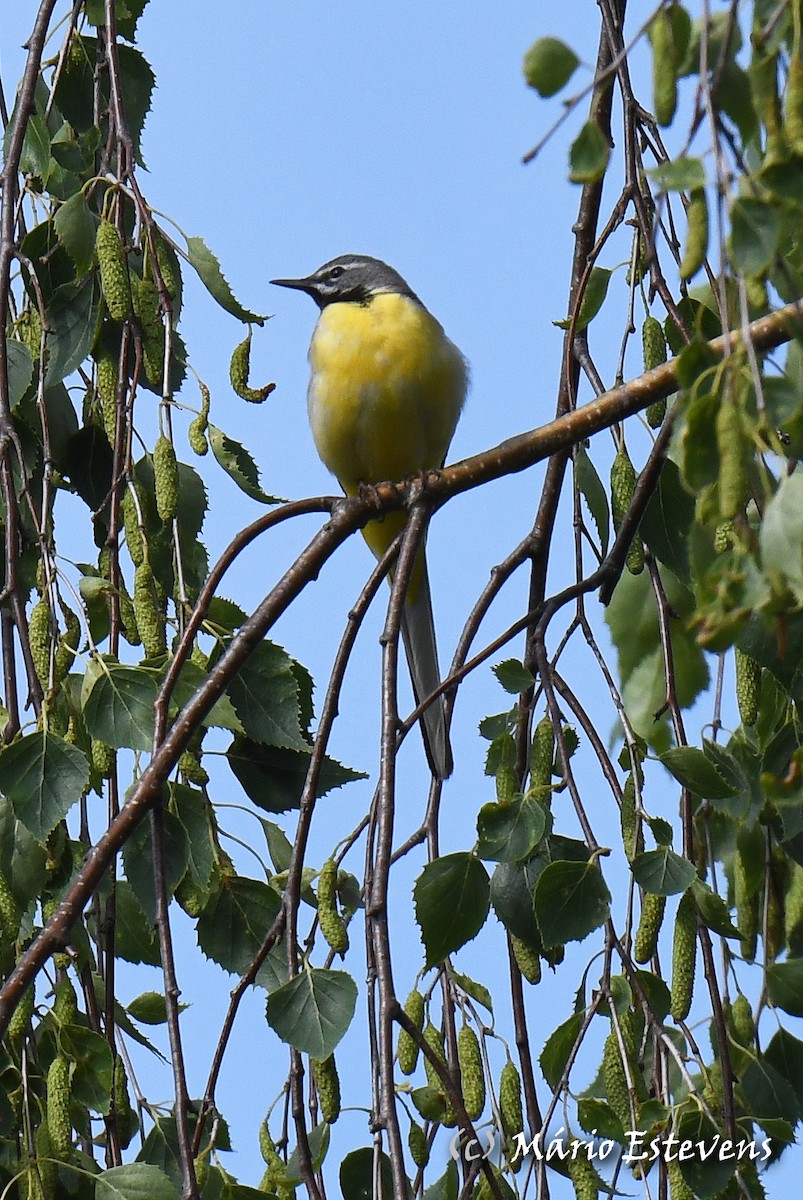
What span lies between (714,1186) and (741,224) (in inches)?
46.6

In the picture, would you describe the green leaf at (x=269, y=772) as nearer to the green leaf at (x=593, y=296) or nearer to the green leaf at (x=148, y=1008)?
the green leaf at (x=148, y=1008)

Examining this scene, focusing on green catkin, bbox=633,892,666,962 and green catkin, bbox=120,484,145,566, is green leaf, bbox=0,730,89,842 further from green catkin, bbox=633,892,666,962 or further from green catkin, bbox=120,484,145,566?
green catkin, bbox=633,892,666,962

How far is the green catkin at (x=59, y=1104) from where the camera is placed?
1713 mm

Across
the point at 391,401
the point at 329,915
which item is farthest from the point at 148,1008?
the point at 391,401

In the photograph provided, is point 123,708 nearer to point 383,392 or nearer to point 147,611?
point 147,611

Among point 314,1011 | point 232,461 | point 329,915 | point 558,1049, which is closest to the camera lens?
point 314,1011

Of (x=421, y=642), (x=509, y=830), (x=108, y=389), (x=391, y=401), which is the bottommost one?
(x=509, y=830)

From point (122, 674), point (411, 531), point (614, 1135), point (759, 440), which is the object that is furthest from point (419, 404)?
point (759, 440)

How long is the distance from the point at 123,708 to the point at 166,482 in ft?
1.06

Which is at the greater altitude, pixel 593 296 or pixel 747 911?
pixel 593 296

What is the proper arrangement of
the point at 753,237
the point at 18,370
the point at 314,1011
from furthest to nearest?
the point at 18,370 < the point at 314,1011 < the point at 753,237

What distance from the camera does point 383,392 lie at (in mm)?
3609

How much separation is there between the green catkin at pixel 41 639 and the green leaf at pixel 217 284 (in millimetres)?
527

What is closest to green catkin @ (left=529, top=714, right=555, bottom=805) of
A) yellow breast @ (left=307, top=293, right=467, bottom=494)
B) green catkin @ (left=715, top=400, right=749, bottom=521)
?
green catkin @ (left=715, top=400, right=749, bottom=521)
